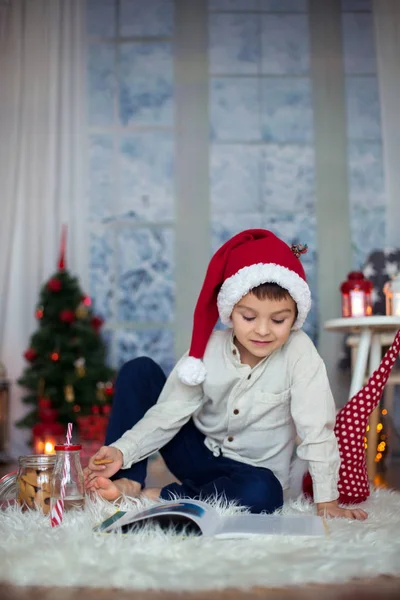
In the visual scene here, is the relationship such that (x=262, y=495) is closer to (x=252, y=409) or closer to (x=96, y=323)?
(x=252, y=409)

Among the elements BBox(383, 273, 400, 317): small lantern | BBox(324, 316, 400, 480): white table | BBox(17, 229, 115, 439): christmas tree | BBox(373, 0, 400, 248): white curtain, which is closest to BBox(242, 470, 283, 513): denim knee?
BBox(324, 316, 400, 480): white table

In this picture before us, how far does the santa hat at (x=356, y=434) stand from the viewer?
5.04 ft

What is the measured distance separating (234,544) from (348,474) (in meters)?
0.57

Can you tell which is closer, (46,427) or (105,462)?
(105,462)

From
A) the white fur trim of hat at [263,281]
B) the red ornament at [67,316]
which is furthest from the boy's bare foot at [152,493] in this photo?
the red ornament at [67,316]

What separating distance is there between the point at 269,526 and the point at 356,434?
1.58 feet

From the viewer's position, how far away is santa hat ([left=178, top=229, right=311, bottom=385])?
147 cm

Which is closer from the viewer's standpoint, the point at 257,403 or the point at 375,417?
the point at 257,403

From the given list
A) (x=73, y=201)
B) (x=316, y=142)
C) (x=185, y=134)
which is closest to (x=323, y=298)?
(x=316, y=142)

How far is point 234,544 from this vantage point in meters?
1.05

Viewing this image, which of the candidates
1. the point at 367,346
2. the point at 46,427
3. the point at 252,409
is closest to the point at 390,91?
the point at 367,346

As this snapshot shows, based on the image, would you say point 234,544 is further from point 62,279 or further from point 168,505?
point 62,279

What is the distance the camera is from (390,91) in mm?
3482

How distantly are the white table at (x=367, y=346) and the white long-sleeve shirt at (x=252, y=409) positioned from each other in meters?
0.72
